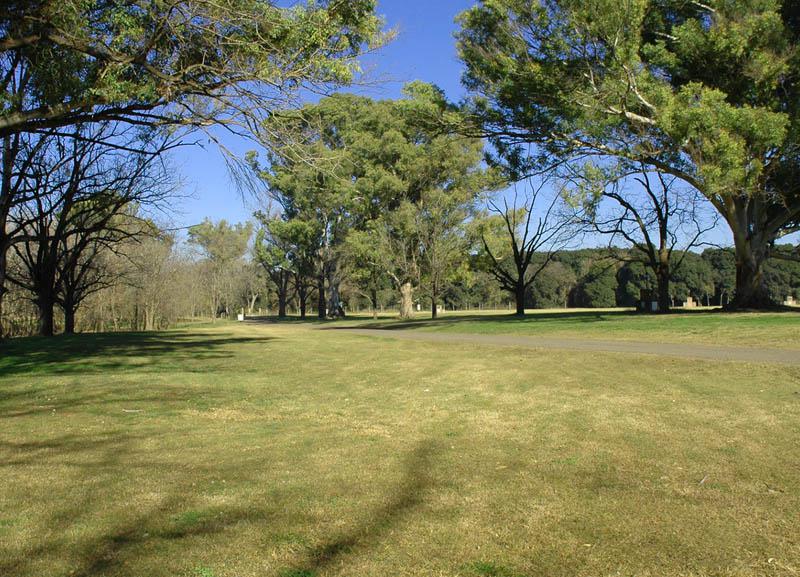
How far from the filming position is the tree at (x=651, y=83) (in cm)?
1711

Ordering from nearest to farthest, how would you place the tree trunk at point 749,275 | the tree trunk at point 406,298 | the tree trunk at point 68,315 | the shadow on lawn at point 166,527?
the shadow on lawn at point 166,527, the tree trunk at point 749,275, the tree trunk at point 68,315, the tree trunk at point 406,298

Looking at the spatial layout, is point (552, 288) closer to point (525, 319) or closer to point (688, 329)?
point (525, 319)

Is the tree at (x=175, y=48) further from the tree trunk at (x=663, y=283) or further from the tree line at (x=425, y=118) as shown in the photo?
the tree trunk at (x=663, y=283)

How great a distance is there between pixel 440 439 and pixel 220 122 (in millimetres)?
Result: 6837


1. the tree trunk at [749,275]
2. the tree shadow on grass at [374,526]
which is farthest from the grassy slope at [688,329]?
the tree shadow on grass at [374,526]

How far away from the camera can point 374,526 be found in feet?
13.1

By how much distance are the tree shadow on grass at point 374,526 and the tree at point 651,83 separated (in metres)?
15.3

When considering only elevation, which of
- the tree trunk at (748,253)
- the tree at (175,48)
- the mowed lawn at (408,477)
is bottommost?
the mowed lawn at (408,477)

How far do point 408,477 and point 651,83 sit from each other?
1760cm

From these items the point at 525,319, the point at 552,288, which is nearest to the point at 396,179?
the point at 525,319

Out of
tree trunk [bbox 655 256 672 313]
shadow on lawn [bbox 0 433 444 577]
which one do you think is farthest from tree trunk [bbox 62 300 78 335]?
tree trunk [bbox 655 256 672 313]

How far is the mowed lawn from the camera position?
3502 millimetres

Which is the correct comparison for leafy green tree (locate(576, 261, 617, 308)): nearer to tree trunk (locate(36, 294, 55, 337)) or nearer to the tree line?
the tree line

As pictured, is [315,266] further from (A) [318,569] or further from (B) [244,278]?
(A) [318,569]
